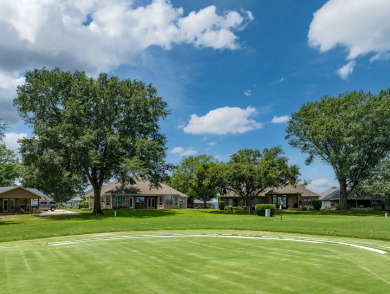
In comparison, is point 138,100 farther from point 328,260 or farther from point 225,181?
point 328,260

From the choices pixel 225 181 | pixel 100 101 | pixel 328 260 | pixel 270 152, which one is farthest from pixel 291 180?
pixel 328 260

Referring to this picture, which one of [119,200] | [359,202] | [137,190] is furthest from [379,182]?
[119,200]

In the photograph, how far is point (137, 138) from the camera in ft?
136

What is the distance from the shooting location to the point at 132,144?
3972 centimetres

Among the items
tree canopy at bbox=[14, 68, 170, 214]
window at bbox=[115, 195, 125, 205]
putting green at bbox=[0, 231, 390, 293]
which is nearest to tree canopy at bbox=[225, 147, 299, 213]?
tree canopy at bbox=[14, 68, 170, 214]

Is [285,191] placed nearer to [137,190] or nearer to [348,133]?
[348,133]

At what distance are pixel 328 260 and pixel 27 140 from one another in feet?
130

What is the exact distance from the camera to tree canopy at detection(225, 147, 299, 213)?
137 ft

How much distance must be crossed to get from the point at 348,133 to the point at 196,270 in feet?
144

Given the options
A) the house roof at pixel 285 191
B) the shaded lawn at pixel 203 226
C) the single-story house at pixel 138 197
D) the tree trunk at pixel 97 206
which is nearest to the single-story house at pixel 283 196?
the house roof at pixel 285 191

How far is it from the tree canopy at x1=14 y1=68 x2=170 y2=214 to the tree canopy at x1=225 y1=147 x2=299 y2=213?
31.1 feet

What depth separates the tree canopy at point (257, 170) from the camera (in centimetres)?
4178

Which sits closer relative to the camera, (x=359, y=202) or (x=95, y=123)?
(x=95, y=123)

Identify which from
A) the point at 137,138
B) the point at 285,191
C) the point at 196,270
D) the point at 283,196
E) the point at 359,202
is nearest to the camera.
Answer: the point at 196,270
